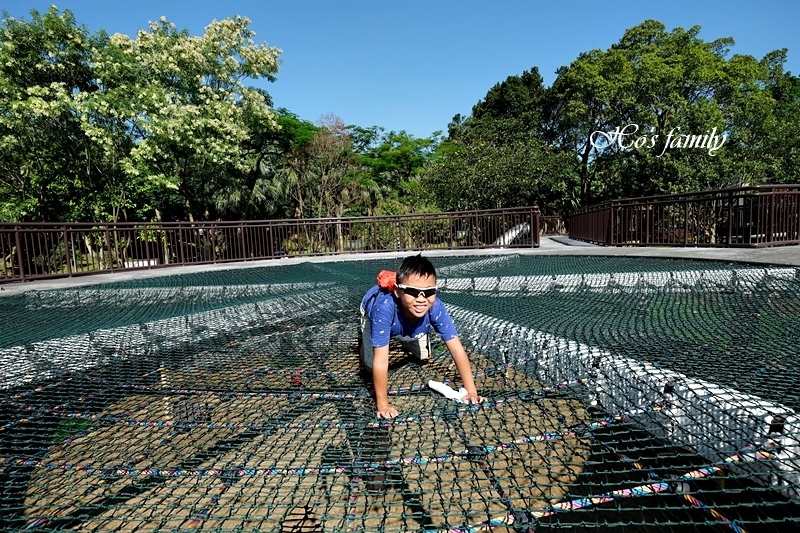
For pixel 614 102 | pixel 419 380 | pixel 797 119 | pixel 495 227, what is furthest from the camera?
pixel 614 102

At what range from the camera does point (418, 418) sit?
168 centimetres

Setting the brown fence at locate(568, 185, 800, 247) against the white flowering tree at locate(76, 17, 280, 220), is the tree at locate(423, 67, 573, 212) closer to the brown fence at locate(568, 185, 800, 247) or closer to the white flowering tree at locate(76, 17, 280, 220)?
the white flowering tree at locate(76, 17, 280, 220)

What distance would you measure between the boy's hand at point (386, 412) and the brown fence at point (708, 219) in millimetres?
7779

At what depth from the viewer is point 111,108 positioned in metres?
13.8

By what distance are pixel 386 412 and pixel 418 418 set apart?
0.44 feet

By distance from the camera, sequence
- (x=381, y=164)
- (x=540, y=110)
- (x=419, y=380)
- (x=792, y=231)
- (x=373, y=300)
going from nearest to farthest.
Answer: (x=373, y=300) < (x=419, y=380) < (x=792, y=231) < (x=381, y=164) < (x=540, y=110)

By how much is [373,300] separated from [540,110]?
3366 cm

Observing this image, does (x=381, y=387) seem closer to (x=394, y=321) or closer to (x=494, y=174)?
(x=394, y=321)

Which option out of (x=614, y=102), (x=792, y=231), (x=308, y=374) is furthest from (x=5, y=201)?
(x=614, y=102)

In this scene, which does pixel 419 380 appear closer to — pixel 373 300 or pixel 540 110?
pixel 373 300

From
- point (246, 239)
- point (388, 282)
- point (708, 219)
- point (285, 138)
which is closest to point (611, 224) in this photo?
point (708, 219)

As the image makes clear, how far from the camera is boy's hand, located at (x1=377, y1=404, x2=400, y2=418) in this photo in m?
1.71

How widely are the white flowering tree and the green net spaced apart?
39.5 feet

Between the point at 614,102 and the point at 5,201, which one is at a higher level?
the point at 614,102
